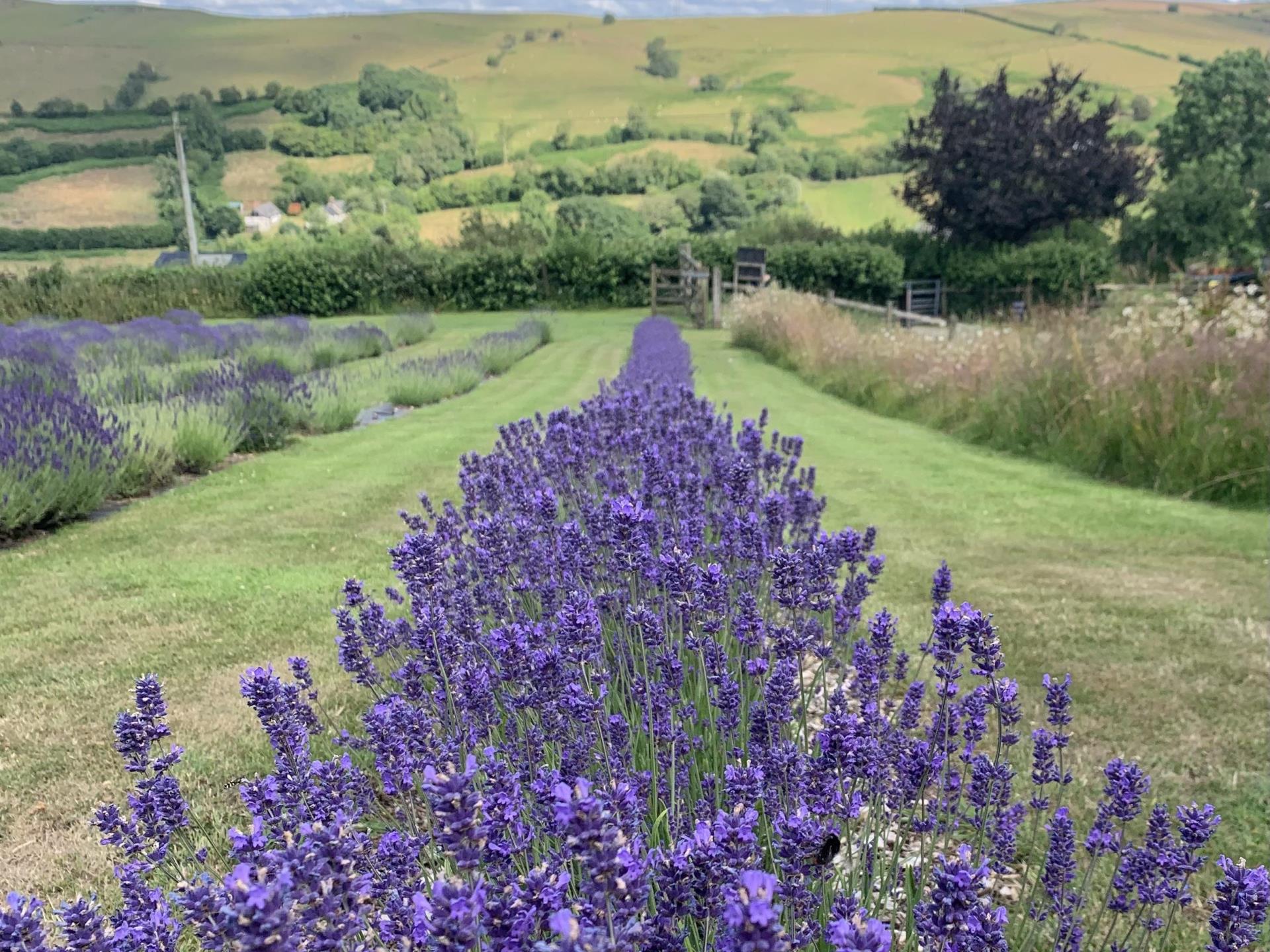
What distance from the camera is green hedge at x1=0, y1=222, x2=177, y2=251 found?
208 ft

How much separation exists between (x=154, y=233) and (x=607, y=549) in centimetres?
7532

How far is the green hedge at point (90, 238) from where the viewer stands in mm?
63375

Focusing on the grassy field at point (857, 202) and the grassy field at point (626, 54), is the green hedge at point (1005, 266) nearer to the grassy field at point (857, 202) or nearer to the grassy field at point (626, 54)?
the grassy field at point (857, 202)

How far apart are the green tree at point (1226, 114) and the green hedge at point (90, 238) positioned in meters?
70.4

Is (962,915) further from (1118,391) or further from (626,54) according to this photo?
(626,54)

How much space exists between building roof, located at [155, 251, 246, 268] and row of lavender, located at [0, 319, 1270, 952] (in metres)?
33.3

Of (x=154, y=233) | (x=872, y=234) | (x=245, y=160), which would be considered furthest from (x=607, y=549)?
(x=245, y=160)

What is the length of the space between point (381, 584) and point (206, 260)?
40.1m

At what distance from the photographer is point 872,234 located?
35969 millimetres

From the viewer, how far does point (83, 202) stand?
70.8m

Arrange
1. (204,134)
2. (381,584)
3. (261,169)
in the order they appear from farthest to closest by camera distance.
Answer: (204,134), (261,169), (381,584)

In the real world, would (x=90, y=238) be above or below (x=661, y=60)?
below

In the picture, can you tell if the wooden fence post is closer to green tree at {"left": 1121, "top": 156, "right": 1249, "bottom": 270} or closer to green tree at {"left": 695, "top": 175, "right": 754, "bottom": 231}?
green tree at {"left": 1121, "top": 156, "right": 1249, "bottom": 270}

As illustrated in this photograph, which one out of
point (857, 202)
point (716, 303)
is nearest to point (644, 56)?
point (857, 202)
